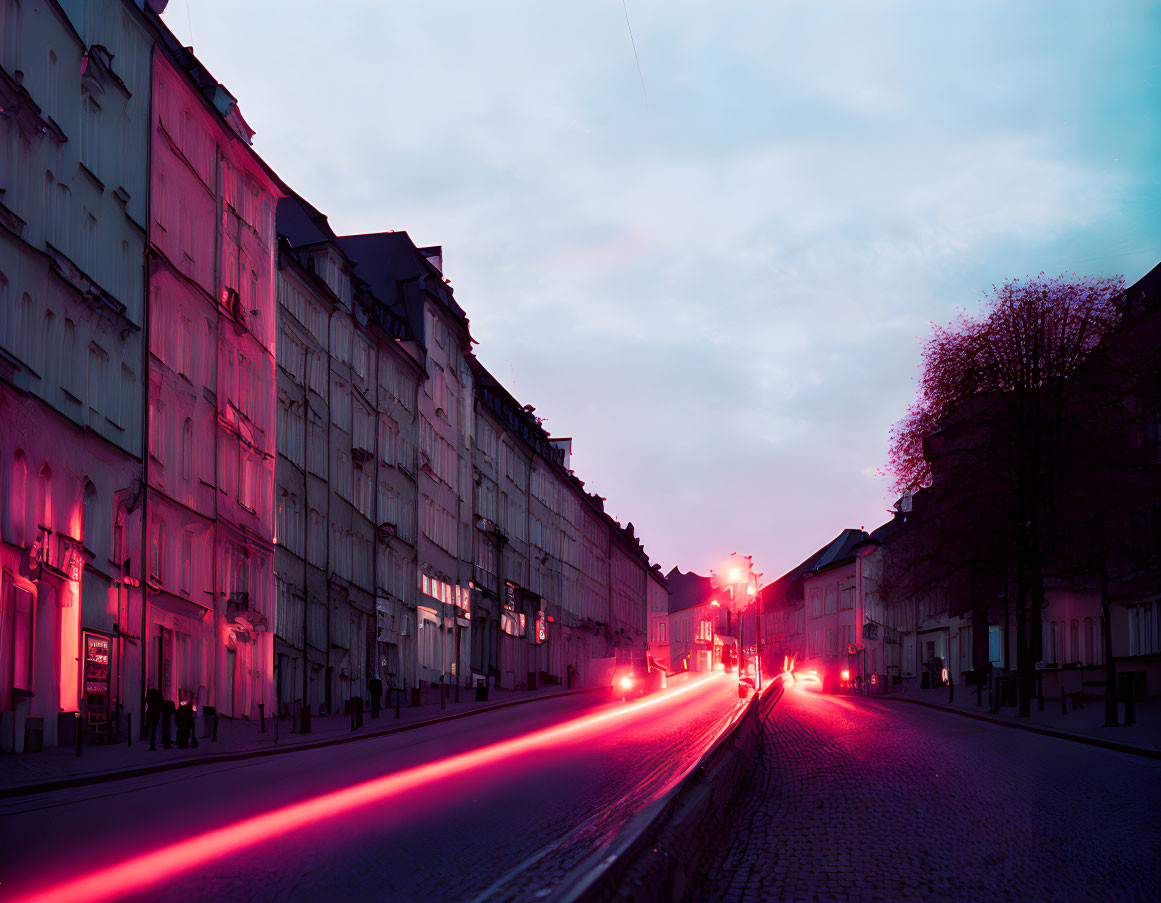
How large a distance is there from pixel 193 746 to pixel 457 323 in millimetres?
43378

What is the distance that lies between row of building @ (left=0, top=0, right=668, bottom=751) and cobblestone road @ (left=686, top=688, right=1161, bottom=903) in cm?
1643

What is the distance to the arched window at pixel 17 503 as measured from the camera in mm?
28641

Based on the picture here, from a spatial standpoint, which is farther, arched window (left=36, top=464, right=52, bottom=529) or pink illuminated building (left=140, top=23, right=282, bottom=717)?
pink illuminated building (left=140, top=23, right=282, bottom=717)

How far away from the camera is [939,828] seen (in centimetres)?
1332

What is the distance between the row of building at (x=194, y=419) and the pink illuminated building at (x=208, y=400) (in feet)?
0.34

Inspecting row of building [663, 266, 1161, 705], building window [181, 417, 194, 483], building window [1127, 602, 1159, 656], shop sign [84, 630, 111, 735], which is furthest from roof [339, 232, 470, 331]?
shop sign [84, 630, 111, 735]

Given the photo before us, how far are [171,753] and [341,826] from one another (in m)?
16.7

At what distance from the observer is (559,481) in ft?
333

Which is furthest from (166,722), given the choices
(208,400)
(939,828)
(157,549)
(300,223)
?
(300,223)

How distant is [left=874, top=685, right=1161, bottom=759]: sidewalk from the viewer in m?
29.7

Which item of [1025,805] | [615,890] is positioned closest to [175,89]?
[1025,805]

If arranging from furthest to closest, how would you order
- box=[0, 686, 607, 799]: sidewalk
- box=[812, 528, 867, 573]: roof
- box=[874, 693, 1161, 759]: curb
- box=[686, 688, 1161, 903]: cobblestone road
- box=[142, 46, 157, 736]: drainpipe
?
1. box=[812, 528, 867, 573]: roof
2. box=[142, 46, 157, 736]: drainpipe
3. box=[874, 693, 1161, 759]: curb
4. box=[0, 686, 607, 799]: sidewalk
5. box=[686, 688, 1161, 903]: cobblestone road

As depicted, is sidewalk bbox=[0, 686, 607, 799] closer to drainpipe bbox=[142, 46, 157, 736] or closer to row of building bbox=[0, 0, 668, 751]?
row of building bbox=[0, 0, 668, 751]

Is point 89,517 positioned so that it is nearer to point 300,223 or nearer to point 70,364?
point 70,364
